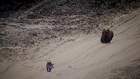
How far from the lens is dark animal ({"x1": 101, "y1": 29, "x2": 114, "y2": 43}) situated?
236 cm

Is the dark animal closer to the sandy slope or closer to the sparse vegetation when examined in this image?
the sandy slope

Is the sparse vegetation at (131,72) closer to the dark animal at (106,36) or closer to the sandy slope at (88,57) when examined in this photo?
the sandy slope at (88,57)

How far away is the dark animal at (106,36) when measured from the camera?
7.73ft

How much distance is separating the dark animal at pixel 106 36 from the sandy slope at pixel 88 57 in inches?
2.6

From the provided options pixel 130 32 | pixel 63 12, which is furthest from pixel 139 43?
pixel 63 12

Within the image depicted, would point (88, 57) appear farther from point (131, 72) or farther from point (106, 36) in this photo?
point (131, 72)

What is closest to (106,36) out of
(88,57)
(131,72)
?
(88,57)

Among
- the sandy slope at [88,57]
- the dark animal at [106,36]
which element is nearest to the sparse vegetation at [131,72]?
the sandy slope at [88,57]

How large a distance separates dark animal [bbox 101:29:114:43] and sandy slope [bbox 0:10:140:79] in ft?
0.22

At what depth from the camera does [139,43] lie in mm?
2486

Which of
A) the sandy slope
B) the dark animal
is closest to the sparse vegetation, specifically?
the sandy slope

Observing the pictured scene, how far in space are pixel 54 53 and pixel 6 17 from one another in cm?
91

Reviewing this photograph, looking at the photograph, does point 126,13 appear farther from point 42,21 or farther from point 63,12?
point 42,21

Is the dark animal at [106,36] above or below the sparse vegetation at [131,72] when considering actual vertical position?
above
